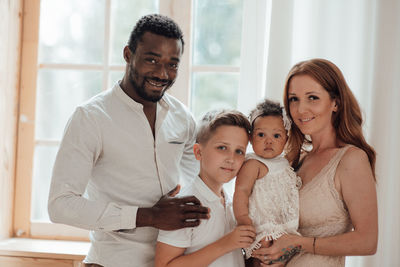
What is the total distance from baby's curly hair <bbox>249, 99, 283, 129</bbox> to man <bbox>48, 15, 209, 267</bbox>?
36 cm

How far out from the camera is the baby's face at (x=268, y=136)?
5.17 ft

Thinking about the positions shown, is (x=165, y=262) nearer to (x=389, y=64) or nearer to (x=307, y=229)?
(x=307, y=229)

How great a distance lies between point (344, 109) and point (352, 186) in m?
0.32

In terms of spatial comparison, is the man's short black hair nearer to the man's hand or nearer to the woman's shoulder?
the man's hand

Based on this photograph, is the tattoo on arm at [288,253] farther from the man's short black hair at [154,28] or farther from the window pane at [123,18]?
the window pane at [123,18]

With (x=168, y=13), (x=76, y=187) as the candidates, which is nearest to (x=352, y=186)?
(x=76, y=187)

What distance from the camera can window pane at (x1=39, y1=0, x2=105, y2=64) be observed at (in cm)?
243

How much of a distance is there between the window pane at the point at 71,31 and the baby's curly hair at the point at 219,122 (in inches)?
43.7

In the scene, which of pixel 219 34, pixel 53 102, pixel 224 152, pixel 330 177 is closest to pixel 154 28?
pixel 224 152

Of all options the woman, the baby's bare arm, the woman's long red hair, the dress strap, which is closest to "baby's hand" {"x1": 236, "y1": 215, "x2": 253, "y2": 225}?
the baby's bare arm

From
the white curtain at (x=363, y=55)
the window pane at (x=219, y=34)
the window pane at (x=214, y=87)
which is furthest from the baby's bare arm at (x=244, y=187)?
the window pane at (x=219, y=34)

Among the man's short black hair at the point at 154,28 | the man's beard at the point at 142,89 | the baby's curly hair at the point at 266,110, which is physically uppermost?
the man's short black hair at the point at 154,28

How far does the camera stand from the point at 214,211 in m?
1.55

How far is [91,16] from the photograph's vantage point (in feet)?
7.96
